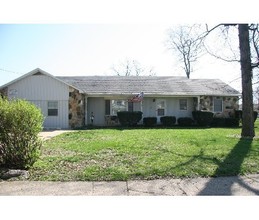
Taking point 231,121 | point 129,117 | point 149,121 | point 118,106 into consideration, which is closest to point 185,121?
point 149,121

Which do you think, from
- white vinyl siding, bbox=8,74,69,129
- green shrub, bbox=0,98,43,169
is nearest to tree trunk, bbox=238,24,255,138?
green shrub, bbox=0,98,43,169

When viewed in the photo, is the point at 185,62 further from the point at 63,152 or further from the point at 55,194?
the point at 55,194

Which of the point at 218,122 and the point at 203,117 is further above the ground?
the point at 203,117

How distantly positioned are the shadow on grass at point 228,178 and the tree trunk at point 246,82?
5.42 meters

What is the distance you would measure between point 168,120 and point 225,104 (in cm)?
558

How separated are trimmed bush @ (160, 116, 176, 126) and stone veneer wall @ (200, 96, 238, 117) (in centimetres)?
290

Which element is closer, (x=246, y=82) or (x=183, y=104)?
(x=246, y=82)

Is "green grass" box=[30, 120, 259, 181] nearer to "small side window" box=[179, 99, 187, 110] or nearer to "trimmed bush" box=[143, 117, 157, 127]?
"trimmed bush" box=[143, 117, 157, 127]

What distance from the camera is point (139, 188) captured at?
6.02 metres

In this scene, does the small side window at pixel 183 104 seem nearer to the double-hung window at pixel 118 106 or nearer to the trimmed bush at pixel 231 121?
the trimmed bush at pixel 231 121

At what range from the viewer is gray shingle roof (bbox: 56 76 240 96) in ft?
82.4

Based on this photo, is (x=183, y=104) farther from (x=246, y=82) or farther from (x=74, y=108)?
(x=246, y=82)

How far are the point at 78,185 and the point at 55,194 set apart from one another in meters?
0.71
